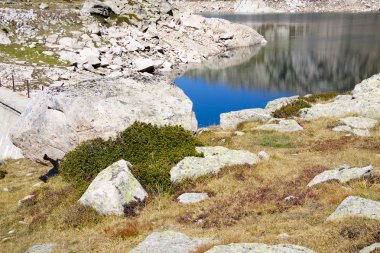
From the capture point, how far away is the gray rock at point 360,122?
1061 inches

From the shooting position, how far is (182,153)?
19.7 meters

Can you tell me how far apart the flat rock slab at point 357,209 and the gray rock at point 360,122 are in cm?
1570

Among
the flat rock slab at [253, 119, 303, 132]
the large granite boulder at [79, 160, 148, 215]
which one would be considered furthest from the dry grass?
the flat rock slab at [253, 119, 303, 132]

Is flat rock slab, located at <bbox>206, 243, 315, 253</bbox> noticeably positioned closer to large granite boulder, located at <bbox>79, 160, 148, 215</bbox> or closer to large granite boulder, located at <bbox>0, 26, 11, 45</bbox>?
large granite boulder, located at <bbox>79, 160, 148, 215</bbox>

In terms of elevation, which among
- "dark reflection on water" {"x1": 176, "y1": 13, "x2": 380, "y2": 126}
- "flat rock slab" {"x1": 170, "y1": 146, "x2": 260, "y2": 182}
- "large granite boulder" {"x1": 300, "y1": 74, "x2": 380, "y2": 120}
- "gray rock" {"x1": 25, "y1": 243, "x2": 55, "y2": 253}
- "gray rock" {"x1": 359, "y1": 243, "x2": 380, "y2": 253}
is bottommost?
"dark reflection on water" {"x1": 176, "y1": 13, "x2": 380, "y2": 126}

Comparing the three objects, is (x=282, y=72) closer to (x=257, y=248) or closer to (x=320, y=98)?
(x=320, y=98)

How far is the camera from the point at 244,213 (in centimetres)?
1409

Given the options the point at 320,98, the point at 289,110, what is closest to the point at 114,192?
the point at 289,110

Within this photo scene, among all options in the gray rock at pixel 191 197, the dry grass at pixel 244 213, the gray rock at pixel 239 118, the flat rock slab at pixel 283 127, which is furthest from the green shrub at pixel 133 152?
the gray rock at pixel 239 118

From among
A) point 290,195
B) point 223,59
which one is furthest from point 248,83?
point 290,195

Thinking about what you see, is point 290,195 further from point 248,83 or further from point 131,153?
point 248,83

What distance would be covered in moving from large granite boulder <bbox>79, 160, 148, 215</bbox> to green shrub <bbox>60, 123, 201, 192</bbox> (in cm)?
149

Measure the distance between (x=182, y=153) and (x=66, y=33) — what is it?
→ 222 feet

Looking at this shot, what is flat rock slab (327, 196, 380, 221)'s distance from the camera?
1166cm
